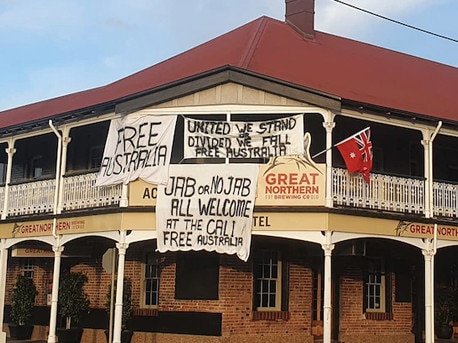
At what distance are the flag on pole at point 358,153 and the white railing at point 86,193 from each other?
5.46 m

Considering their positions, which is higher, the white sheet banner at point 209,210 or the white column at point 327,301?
the white sheet banner at point 209,210

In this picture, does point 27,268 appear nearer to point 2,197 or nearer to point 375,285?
point 2,197

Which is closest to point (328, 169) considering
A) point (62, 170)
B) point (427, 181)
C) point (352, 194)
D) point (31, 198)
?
point (352, 194)

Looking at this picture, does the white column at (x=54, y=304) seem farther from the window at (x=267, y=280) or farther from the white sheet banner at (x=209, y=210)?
the window at (x=267, y=280)

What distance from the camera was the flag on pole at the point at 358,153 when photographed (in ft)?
58.7

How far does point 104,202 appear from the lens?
1944 cm

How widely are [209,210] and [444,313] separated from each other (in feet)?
29.6

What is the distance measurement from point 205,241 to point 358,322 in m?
6.49

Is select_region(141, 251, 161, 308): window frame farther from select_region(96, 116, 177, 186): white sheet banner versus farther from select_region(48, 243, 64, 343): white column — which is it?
select_region(96, 116, 177, 186): white sheet banner

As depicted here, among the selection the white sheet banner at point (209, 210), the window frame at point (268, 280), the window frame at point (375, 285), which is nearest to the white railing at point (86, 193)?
the white sheet banner at point (209, 210)

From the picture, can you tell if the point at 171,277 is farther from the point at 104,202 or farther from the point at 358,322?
the point at 358,322

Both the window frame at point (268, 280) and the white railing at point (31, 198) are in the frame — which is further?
the white railing at point (31, 198)

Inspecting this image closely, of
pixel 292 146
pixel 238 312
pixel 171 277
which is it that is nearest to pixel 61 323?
pixel 171 277

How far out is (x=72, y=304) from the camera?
888 inches
